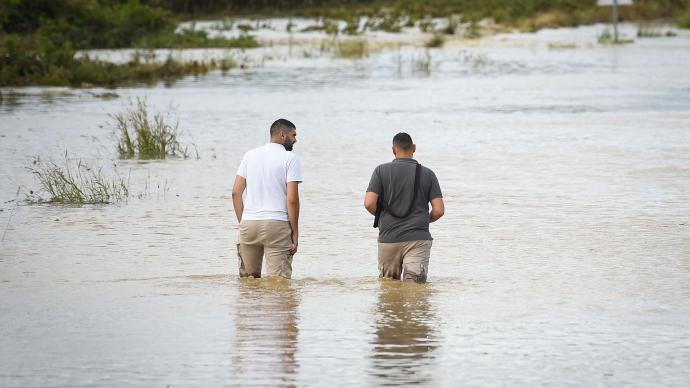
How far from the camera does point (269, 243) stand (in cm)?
999

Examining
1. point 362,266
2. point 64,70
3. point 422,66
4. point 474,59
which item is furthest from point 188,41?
point 362,266

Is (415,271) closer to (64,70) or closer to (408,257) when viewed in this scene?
(408,257)

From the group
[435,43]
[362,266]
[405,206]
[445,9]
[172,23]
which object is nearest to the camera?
[405,206]

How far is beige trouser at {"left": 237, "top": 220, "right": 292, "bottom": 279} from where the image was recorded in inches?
392

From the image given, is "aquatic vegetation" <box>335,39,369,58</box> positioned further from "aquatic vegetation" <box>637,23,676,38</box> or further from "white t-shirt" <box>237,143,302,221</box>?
"white t-shirt" <box>237,143,302,221</box>

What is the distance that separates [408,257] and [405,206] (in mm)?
392

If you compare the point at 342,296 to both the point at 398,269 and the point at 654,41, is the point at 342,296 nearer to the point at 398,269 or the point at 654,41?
the point at 398,269

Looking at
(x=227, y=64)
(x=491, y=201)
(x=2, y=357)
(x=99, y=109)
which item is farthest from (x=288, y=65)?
(x=2, y=357)

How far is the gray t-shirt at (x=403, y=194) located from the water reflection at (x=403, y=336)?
46 cm

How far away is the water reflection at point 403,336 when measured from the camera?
25.4 feet

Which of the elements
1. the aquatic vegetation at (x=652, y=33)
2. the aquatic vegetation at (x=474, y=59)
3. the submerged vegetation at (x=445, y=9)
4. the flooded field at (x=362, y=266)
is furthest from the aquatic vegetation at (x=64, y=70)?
the submerged vegetation at (x=445, y=9)

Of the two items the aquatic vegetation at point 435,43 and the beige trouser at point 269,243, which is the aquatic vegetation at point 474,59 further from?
the beige trouser at point 269,243

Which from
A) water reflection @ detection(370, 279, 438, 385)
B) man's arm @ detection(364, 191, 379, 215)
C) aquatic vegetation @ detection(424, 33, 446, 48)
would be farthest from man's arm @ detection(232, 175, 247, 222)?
aquatic vegetation @ detection(424, 33, 446, 48)

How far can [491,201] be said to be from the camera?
1619 centimetres
